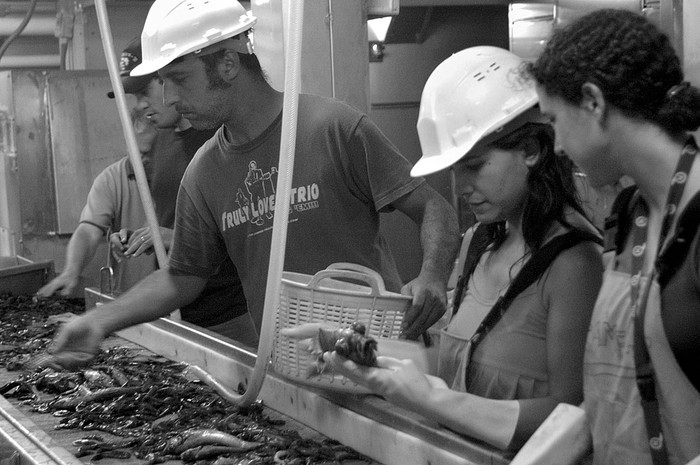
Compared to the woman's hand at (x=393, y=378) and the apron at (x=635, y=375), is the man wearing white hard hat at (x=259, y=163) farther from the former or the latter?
the apron at (x=635, y=375)

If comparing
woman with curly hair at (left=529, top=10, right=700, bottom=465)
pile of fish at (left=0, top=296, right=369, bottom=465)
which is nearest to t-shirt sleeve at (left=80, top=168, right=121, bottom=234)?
pile of fish at (left=0, top=296, right=369, bottom=465)

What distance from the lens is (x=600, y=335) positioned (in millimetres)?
1489

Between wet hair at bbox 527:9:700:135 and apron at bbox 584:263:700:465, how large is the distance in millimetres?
245

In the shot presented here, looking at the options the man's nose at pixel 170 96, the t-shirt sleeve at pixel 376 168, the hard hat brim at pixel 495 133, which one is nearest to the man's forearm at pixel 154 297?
the man's nose at pixel 170 96

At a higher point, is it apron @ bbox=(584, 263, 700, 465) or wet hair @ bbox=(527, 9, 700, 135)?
wet hair @ bbox=(527, 9, 700, 135)

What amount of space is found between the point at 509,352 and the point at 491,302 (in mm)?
146

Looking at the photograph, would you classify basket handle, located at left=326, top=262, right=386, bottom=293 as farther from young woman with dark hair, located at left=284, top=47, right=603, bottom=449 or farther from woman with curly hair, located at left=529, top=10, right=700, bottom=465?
woman with curly hair, located at left=529, top=10, right=700, bottom=465

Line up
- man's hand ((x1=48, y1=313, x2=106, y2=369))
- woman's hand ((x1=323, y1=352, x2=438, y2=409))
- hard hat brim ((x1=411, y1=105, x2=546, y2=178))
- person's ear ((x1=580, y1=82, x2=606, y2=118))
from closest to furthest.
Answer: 1. person's ear ((x1=580, y1=82, x2=606, y2=118))
2. woman's hand ((x1=323, y1=352, x2=438, y2=409))
3. hard hat brim ((x1=411, y1=105, x2=546, y2=178))
4. man's hand ((x1=48, y1=313, x2=106, y2=369))

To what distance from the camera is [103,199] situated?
4805 mm

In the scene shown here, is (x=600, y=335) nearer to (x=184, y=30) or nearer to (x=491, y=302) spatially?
(x=491, y=302)

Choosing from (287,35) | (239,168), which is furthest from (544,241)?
(239,168)

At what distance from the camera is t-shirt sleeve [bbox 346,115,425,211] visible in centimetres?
274

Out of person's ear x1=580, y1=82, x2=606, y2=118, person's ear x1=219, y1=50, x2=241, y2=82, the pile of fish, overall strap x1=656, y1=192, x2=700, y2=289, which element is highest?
person's ear x1=219, y1=50, x2=241, y2=82

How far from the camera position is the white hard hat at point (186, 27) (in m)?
2.82
